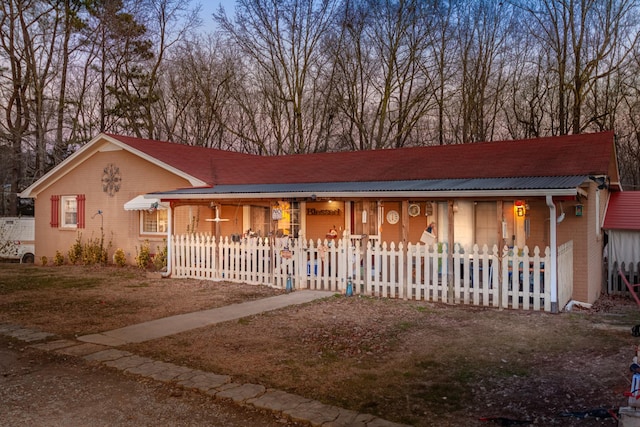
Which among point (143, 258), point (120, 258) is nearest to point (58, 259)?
point (120, 258)

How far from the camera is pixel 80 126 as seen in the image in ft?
98.8

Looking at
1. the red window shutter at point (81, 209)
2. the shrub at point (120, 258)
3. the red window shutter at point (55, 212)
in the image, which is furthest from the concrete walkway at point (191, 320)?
the red window shutter at point (55, 212)

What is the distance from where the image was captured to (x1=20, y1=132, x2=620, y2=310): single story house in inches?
436

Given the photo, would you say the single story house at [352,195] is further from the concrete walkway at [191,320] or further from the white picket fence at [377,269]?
the concrete walkway at [191,320]

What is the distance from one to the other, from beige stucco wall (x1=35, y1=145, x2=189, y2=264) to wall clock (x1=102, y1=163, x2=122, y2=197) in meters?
0.14

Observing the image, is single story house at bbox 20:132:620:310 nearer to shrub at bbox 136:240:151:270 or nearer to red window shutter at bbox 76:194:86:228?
red window shutter at bbox 76:194:86:228

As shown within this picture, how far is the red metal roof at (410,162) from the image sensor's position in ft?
41.3

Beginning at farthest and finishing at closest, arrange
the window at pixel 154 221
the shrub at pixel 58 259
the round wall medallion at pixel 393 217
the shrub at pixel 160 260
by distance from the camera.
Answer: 1. the shrub at pixel 58 259
2. the window at pixel 154 221
3. the shrub at pixel 160 260
4. the round wall medallion at pixel 393 217

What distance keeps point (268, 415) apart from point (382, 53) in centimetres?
2687

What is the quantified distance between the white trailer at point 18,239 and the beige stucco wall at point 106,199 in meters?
1.27

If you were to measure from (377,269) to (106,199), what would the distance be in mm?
11646

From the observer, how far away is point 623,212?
13.9 meters

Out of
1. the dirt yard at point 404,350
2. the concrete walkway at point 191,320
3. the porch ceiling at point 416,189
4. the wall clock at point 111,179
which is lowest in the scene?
the dirt yard at point 404,350

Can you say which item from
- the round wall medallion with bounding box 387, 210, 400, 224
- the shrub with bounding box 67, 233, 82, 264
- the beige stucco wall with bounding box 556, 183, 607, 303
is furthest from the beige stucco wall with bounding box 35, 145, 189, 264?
the beige stucco wall with bounding box 556, 183, 607, 303
